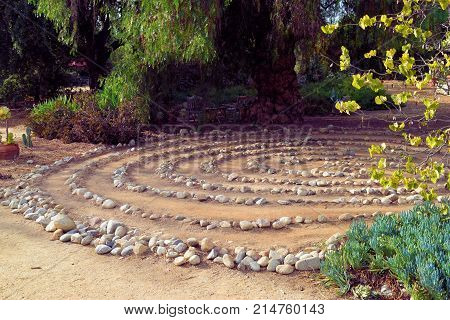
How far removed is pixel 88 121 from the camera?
32.2 ft

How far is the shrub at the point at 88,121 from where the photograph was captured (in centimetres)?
966

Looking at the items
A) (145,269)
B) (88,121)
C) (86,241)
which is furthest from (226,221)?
(88,121)

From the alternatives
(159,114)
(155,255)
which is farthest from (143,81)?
(155,255)

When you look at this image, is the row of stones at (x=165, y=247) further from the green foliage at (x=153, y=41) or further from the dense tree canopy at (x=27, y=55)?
the dense tree canopy at (x=27, y=55)

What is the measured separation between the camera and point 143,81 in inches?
424

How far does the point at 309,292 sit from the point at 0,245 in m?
2.88

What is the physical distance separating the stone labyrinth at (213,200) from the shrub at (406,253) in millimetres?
369

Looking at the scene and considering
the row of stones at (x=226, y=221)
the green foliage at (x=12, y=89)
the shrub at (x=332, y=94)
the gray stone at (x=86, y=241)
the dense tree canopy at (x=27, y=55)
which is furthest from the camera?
the green foliage at (x=12, y=89)

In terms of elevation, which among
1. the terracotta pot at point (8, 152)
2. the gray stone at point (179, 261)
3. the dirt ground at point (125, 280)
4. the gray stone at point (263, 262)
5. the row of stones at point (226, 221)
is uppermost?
the terracotta pot at point (8, 152)

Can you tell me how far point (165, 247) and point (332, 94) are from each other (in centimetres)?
1187

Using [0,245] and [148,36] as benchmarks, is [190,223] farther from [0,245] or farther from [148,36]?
[148,36]

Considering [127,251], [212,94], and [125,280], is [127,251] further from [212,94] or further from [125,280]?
→ [212,94]

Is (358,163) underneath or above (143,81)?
underneath

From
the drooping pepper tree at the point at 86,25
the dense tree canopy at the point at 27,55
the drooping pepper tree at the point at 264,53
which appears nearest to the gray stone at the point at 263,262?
the drooping pepper tree at the point at 264,53
